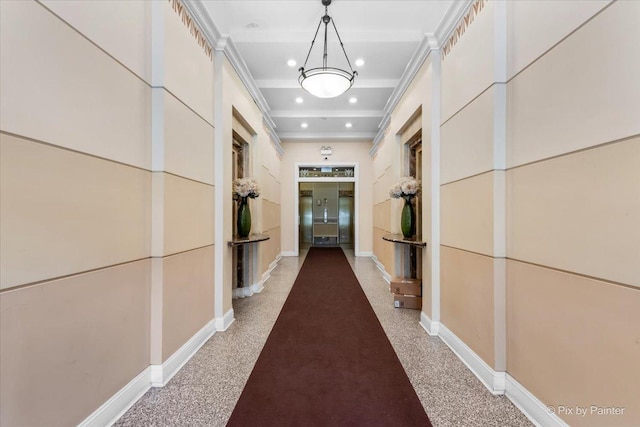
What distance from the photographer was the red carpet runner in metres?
1.87

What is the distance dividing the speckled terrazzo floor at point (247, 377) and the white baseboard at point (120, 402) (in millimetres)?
49

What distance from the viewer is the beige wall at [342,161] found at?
8.88 m

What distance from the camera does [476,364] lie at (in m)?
2.35

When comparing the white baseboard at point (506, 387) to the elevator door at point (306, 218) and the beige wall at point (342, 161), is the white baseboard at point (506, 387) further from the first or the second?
the elevator door at point (306, 218)

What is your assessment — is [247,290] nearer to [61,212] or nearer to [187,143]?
[187,143]

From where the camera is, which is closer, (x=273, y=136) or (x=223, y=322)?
(x=223, y=322)

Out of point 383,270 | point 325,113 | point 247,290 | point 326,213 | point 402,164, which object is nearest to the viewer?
point 247,290

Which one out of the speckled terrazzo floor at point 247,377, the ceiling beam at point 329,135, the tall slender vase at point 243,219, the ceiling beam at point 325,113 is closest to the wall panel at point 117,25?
the tall slender vase at point 243,219

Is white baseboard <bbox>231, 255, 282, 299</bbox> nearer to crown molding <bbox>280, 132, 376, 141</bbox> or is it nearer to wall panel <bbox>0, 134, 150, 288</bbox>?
wall panel <bbox>0, 134, 150, 288</bbox>

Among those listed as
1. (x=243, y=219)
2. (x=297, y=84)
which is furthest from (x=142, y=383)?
(x=297, y=84)

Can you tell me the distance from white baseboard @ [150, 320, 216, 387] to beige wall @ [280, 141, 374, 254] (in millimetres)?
6054

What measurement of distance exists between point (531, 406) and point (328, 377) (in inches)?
55.9

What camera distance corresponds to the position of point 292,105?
6.39m

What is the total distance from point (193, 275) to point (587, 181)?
305 centimetres
